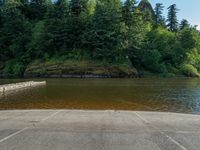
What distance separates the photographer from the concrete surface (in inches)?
335

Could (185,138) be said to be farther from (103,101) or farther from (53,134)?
(103,101)

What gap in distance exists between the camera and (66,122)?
12602 mm

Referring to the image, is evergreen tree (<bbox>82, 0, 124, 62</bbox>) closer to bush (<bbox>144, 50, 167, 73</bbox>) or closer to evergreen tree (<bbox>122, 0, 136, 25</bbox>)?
evergreen tree (<bbox>122, 0, 136, 25</bbox>)

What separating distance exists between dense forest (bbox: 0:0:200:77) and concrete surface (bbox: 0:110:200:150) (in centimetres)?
5665

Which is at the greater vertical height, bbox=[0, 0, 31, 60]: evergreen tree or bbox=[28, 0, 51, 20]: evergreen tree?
bbox=[28, 0, 51, 20]: evergreen tree

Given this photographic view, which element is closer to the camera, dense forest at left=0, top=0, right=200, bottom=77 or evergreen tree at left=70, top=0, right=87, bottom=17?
dense forest at left=0, top=0, right=200, bottom=77

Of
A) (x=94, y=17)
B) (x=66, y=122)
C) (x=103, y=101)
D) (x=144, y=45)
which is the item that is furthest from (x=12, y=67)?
(x=66, y=122)

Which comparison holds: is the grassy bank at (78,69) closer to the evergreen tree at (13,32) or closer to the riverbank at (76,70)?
the riverbank at (76,70)

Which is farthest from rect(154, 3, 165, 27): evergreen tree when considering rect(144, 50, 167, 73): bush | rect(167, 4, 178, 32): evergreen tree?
rect(144, 50, 167, 73): bush

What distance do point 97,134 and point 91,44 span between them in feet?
218

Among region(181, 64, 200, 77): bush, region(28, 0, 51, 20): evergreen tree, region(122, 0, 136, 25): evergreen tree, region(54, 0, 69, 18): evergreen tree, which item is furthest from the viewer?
region(28, 0, 51, 20): evergreen tree

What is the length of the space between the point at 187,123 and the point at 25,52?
73.9 metres

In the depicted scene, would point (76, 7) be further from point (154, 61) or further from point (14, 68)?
point (154, 61)

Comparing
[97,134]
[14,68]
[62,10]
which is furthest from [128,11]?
[97,134]
